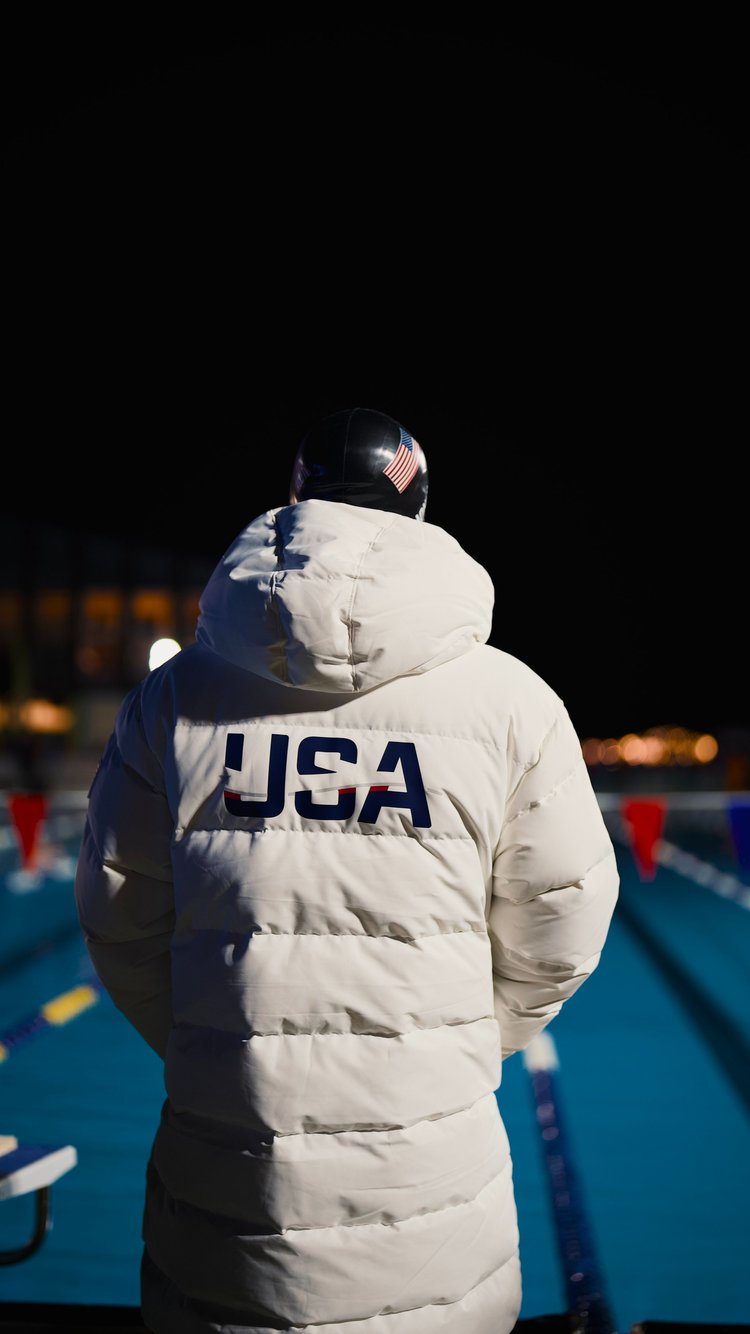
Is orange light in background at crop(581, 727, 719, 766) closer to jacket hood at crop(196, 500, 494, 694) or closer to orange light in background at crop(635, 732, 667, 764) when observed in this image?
orange light in background at crop(635, 732, 667, 764)

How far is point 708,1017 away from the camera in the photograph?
7098 mm

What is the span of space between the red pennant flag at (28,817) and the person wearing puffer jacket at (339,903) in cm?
966

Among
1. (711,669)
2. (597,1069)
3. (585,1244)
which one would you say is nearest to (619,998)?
(597,1069)

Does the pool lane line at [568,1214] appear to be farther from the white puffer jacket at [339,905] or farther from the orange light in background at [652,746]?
the orange light in background at [652,746]

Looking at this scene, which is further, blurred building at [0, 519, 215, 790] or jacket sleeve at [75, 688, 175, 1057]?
blurred building at [0, 519, 215, 790]

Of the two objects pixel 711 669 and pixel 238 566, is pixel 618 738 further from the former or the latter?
pixel 238 566

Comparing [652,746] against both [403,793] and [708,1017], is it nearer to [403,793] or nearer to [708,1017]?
[708,1017]

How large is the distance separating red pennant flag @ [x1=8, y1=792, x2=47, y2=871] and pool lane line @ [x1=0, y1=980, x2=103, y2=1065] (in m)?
3.31

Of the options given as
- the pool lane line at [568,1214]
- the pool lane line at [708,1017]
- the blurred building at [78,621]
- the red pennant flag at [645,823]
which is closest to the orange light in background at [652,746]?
the blurred building at [78,621]

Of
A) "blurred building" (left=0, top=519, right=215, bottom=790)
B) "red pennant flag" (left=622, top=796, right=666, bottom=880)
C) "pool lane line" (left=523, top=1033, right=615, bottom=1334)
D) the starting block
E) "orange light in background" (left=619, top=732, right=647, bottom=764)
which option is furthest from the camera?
"orange light in background" (left=619, top=732, right=647, bottom=764)

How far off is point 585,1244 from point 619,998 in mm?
3928

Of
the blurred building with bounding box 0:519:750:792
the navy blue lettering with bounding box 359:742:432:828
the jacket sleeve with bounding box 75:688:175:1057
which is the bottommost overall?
the blurred building with bounding box 0:519:750:792

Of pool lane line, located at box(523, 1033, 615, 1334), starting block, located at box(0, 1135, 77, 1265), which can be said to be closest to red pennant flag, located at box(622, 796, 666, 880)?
pool lane line, located at box(523, 1033, 615, 1334)

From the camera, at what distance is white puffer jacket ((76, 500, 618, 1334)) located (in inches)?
59.9
